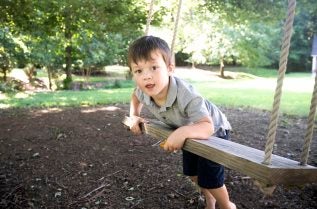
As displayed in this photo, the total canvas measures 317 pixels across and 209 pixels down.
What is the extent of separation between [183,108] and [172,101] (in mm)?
95

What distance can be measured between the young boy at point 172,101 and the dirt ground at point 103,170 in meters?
0.94

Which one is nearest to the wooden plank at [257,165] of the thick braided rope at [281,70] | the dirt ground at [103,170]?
the thick braided rope at [281,70]

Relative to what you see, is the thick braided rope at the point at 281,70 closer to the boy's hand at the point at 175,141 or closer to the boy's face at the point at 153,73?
the boy's hand at the point at 175,141

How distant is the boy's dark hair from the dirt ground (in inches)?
63.0

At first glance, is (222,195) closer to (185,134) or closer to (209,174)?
(209,174)

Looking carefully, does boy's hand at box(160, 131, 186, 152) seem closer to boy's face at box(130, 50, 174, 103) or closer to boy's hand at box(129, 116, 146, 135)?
boy's face at box(130, 50, 174, 103)

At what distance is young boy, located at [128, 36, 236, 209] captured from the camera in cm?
200

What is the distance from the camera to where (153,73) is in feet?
7.18

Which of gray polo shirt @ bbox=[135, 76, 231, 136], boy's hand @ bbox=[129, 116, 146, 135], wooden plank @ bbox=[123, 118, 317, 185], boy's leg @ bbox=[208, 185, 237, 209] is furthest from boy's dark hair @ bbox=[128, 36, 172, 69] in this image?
boy's leg @ bbox=[208, 185, 237, 209]

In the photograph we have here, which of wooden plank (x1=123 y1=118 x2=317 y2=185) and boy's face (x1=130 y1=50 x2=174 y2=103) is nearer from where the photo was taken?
wooden plank (x1=123 y1=118 x2=317 y2=185)

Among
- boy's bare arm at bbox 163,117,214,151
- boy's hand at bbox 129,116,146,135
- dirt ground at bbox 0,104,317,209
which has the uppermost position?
boy's bare arm at bbox 163,117,214,151

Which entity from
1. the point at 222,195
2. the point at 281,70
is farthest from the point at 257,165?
the point at 222,195

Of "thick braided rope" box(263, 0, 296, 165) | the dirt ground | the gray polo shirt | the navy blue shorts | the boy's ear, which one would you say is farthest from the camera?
the dirt ground

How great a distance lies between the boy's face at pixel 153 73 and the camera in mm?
2182
